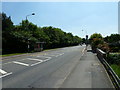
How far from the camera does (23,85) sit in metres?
8.55

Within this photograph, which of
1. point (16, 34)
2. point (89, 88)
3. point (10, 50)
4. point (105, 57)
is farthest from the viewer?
point (10, 50)

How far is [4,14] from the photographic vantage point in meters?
41.4

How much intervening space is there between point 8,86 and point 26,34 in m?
30.8

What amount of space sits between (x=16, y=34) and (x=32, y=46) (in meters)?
6.20

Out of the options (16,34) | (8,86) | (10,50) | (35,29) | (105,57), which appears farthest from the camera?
(35,29)

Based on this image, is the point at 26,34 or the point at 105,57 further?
the point at 26,34

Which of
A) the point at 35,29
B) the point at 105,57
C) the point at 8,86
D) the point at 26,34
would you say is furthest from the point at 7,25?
the point at 8,86

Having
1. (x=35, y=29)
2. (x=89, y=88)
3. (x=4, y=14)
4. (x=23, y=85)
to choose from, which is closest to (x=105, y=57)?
(x=89, y=88)

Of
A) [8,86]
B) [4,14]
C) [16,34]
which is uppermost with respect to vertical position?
[4,14]

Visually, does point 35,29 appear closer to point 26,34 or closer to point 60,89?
point 26,34

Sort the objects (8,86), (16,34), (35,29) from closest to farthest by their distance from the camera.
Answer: (8,86) < (16,34) < (35,29)

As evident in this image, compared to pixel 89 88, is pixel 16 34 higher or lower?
higher

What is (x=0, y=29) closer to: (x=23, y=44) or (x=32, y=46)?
(x=23, y=44)

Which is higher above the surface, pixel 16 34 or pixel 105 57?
Answer: pixel 16 34
